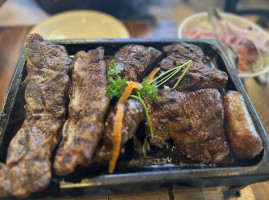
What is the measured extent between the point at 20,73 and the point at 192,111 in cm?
191

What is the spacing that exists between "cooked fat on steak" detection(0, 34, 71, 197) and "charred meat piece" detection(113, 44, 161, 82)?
0.60 meters

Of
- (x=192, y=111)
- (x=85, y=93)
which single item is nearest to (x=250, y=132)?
(x=192, y=111)

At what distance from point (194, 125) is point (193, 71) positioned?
0.70m

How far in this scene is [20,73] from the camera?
238cm

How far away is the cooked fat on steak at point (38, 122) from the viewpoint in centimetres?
158

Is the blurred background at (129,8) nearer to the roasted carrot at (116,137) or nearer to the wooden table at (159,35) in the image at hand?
the wooden table at (159,35)

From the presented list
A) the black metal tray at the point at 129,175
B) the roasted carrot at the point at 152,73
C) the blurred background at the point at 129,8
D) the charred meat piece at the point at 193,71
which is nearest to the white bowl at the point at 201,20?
the blurred background at the point at 129,8

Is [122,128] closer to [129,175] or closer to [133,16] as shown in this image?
[129,175]

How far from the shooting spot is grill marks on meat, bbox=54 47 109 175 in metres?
1.62

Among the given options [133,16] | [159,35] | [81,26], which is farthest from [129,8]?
[81,26]

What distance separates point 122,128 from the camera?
5.92 feet

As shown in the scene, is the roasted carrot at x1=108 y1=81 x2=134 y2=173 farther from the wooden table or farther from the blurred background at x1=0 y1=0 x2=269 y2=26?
the blurred background at x1=0 y1=0 x2=269 y2=26

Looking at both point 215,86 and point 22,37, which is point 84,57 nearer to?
point 215,86

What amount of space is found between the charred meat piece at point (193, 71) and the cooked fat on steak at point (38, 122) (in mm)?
1225
